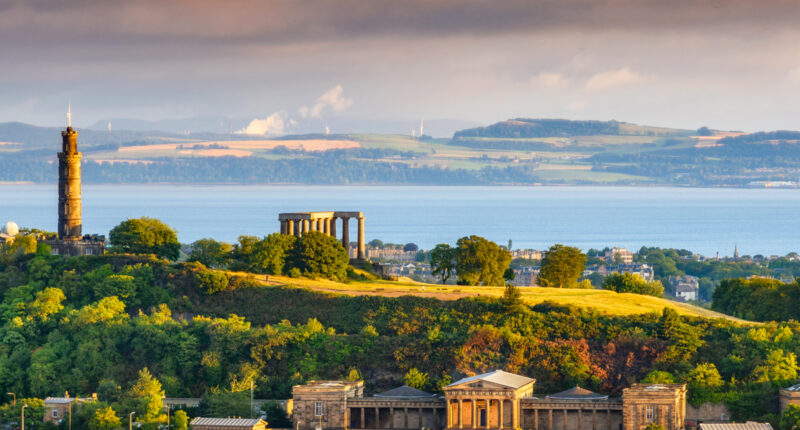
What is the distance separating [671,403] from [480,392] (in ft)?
38.0

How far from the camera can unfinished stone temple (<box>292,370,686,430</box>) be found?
303 ft

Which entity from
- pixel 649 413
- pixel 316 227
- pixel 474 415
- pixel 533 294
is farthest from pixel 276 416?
pixel 316 227

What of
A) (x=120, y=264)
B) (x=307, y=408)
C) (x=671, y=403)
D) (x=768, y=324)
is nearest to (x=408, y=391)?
(x=307, y=408)

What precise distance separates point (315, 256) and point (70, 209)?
918 inches

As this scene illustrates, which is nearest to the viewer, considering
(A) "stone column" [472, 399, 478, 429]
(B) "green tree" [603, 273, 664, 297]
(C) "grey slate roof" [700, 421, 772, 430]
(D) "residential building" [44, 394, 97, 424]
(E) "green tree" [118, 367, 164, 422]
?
(C) "grey slate roof" [700, 421, 772, 430]

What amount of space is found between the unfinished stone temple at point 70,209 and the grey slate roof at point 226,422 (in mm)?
45592

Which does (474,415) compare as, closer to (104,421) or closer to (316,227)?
(104,421)

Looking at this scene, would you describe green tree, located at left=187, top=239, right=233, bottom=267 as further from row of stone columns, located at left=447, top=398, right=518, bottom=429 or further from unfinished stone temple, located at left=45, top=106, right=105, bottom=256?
row of stone columns, located at left=447, top=398, right=518, bottom=429

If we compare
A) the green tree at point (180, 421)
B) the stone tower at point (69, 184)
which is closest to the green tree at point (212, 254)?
the stone tower at point (69, 184)

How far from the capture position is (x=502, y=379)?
316 feet

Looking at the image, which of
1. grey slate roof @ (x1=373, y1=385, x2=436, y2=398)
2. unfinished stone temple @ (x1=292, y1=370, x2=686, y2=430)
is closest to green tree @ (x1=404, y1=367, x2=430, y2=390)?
grey slate roof @ (x1=373, y1=385, x2=436, y2=398)

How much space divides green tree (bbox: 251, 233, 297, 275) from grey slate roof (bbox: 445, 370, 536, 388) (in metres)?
31.6

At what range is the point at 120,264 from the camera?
128 metres

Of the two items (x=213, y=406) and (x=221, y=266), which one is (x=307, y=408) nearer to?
(x=213, y=406)
